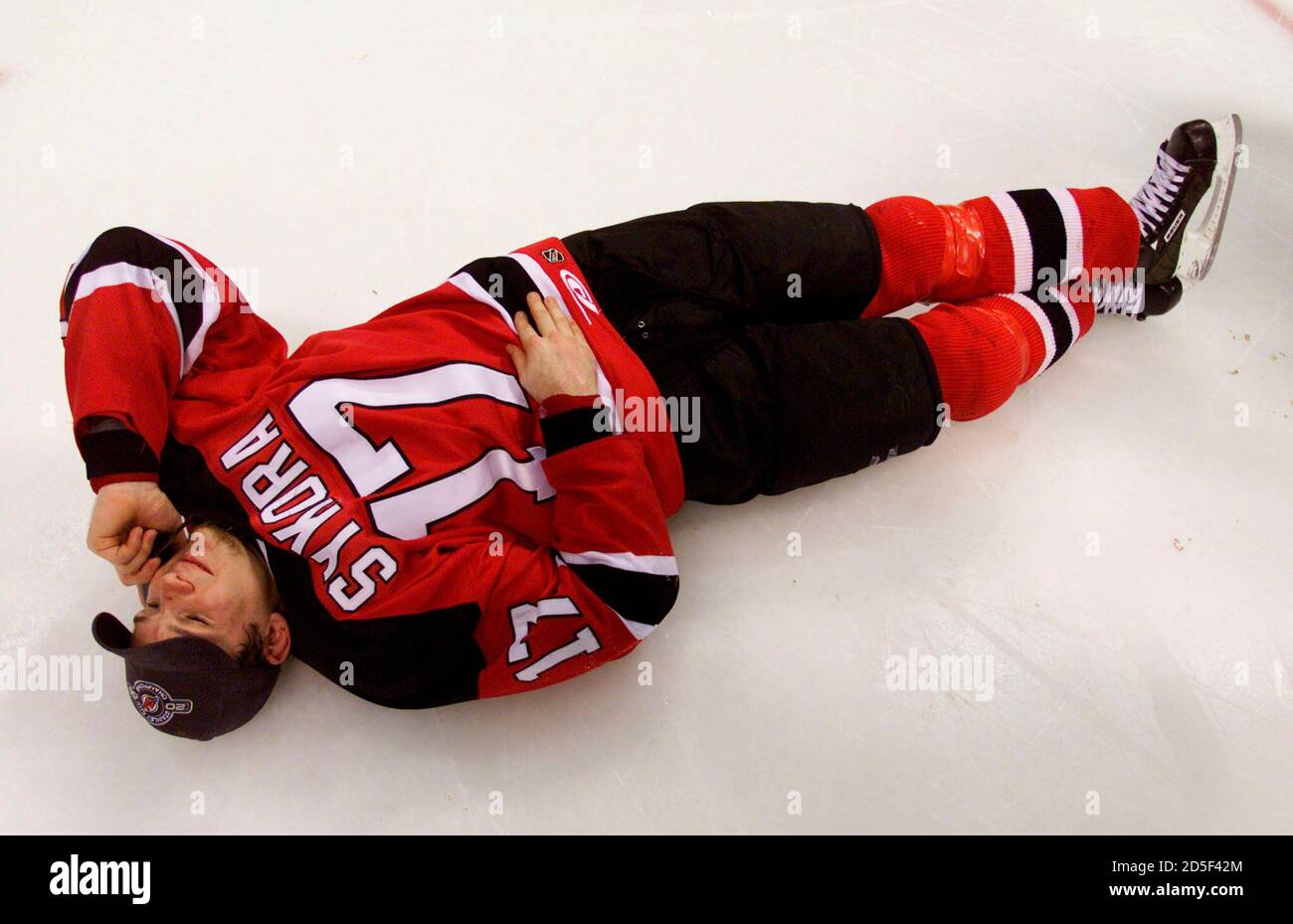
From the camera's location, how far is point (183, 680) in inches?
37.4

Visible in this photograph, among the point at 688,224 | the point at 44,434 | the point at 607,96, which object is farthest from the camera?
the point at 607,96

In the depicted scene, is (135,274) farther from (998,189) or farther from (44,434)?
(998,189)

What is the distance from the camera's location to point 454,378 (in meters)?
0.99

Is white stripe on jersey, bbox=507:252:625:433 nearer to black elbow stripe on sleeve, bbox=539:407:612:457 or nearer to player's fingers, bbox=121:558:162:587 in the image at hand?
black elbow stripe on sleeve, bbox=539:407:612:457

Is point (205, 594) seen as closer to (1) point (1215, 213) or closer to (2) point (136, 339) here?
(2) point (136, 339)

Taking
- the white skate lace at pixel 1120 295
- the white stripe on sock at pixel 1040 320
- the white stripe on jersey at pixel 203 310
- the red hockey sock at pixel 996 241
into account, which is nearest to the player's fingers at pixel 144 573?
the white stripe on jersey at pixel 203 310

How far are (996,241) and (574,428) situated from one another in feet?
1.89

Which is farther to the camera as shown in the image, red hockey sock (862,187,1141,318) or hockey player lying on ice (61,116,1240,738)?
red hockey sock (862,187,1141,318)

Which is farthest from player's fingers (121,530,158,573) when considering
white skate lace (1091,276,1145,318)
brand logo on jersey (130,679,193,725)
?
white skate lace (1091,276,1145,318)

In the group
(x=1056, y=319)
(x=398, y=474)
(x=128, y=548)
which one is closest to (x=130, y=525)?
(x=128, y=548)

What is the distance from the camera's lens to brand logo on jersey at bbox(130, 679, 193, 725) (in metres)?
0.96

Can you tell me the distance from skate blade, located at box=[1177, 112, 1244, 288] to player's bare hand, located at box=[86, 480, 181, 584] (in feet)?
4.15
